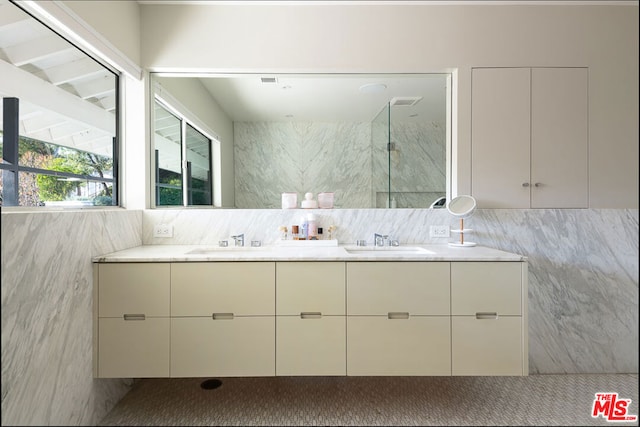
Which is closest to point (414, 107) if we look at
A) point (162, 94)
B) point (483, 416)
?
point (162, 94)

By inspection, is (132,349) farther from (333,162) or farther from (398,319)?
(333,162)

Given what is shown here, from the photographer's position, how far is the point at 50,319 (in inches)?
55.7

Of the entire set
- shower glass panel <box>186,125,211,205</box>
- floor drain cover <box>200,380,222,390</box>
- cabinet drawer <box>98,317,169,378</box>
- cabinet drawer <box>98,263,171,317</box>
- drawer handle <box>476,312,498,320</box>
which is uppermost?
shower glass panel <box>186,125,211,205</box>

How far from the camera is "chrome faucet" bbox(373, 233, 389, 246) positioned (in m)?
2.20

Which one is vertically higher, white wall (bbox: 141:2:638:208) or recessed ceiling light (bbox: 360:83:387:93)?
white wall (bbox: 141:2:638:208)

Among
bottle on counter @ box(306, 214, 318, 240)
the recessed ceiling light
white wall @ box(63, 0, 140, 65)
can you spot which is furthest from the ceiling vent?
white wall @ box(63, 0, 140, 65)

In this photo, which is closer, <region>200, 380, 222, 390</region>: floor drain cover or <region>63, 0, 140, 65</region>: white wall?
<region>63, 0, 140, 65</region>: white wall

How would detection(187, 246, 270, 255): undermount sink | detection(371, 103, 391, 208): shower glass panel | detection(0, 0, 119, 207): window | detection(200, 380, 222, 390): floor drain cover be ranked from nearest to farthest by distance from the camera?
detection(0, 0, 119, 207): window < detection(200, 380, 222, 390): floor drain cover < detection(187, 246, 270, 255): undermount sink < detection(371, 103, 391, 208): shower glass panel

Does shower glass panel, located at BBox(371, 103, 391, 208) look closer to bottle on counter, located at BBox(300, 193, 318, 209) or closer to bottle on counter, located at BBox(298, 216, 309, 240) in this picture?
bottle on counter, located at BBox(300, 193, 318, 209)

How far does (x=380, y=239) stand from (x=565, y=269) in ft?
4.22

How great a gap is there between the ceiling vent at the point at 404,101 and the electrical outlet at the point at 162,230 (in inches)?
75.7

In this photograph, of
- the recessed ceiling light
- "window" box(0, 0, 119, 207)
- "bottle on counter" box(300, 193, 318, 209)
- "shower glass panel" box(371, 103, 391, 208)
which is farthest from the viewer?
"shower glass panel" box(371, 103, 391, 208)

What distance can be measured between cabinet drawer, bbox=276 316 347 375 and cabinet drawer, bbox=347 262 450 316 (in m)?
0.14

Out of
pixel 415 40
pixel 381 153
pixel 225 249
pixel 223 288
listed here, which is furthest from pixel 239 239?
pixel 415 40
